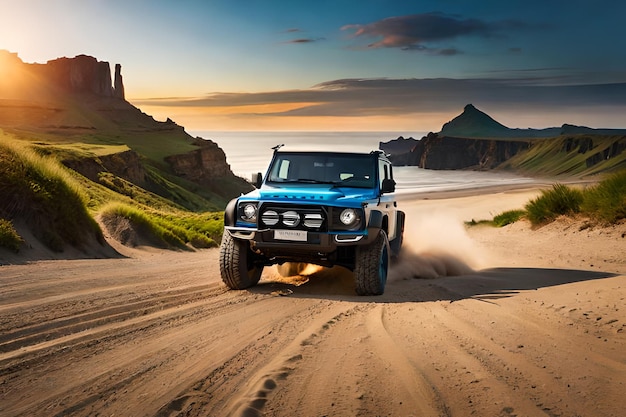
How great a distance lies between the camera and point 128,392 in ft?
14.7

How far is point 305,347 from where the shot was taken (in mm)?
5801

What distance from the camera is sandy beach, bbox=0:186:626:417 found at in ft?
14.2

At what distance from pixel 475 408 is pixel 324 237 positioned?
197 inches

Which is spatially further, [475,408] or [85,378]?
[85,378]

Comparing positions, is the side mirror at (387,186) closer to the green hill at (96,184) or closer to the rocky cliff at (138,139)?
the green hill at (96,184)

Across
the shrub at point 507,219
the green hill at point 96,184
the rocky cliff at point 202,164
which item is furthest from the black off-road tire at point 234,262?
the rocky cliff at point 202,164

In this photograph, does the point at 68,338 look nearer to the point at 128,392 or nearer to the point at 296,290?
the point at 128,392

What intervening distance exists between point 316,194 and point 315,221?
0.43 m

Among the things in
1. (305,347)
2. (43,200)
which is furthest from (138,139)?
(305,347)

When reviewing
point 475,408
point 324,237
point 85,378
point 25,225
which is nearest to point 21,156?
point 25,225

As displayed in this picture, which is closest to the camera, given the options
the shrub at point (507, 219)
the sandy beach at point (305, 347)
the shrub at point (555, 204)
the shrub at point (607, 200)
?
the sandy beach at point (305, 347)

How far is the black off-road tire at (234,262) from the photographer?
966 centimetres

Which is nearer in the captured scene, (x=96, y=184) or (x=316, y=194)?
(x=316, y=194)

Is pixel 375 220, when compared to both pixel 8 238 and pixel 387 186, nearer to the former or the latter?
A: pixel 387 186
